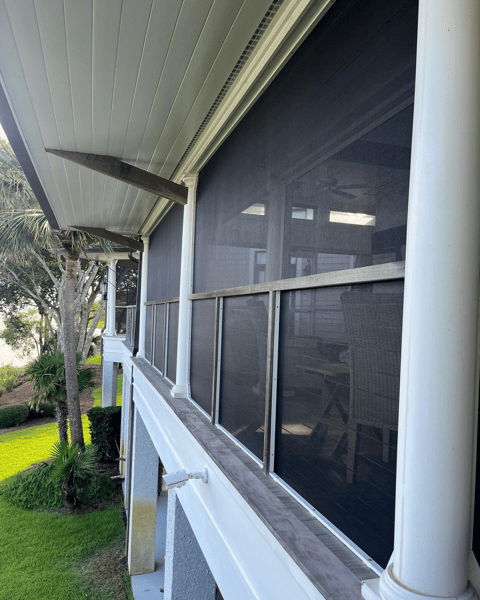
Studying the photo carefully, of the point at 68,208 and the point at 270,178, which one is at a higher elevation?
the point at 68,208

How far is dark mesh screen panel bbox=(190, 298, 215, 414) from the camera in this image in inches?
151

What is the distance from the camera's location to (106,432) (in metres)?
13.1

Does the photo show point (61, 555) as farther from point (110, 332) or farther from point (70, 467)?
point (110, 332)

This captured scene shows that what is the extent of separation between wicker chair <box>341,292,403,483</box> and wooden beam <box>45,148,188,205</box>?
3302 mm

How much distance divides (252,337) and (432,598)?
1741 mm

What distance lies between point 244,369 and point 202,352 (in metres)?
1.26

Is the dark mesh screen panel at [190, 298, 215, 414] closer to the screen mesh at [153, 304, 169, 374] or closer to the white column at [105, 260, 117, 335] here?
the screen mesh at [153, 304, 169, 374]

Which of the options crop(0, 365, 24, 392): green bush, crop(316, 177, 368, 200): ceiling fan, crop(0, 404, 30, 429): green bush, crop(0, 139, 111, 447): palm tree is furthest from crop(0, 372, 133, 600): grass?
crop(0, 365, 24, 392): green bush

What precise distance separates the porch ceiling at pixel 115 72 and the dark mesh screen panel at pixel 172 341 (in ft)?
5.33

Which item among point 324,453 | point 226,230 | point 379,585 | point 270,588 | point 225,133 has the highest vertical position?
point 225,133

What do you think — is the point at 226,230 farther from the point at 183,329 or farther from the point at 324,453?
the point at 324,453

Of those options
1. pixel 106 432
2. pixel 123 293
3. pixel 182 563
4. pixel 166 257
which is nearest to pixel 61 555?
pixel 106 432

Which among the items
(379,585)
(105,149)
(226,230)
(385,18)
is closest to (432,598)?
(379,585)

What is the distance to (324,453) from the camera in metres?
1.85
